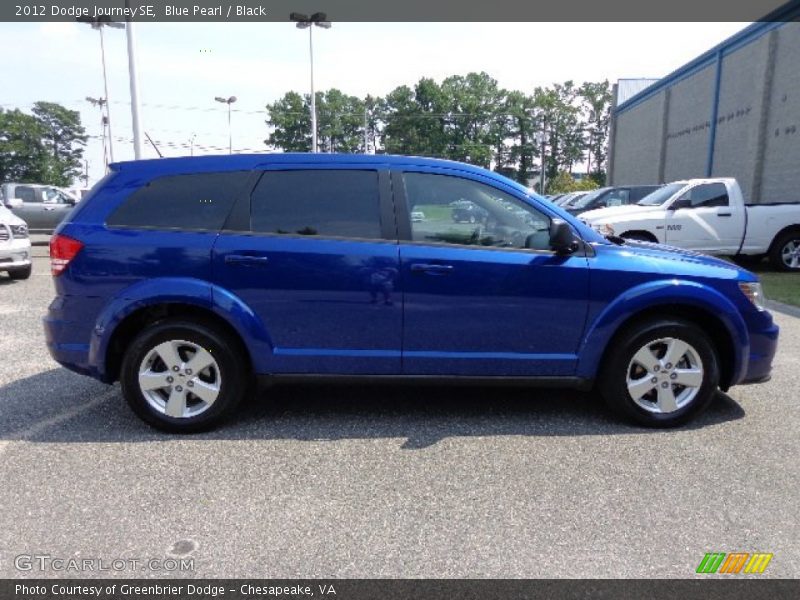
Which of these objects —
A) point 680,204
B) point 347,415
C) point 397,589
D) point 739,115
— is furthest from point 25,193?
point 739,115

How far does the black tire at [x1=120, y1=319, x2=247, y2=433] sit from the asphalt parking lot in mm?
121

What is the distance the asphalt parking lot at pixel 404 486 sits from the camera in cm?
252

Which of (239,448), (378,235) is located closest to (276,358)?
(239,448)

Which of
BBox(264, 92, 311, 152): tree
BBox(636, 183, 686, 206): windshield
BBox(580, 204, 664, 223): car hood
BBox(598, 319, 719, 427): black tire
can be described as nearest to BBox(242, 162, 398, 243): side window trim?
BBox(598, 319, 719, 427): black tire

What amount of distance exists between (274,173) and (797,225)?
11.5 meters

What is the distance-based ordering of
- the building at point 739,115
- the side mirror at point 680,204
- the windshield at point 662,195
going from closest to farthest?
the side mirror at point 680,204, the windshield at point 662,195, the building at point 739,115

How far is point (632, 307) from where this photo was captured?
3.69 meters

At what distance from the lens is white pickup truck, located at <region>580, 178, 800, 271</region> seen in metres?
10.8

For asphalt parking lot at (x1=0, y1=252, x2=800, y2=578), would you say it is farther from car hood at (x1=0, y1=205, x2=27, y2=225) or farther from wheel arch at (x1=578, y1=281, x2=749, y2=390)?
car hood at (x1=0, y1=205, x2=27, y2=225)

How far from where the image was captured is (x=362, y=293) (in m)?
3.65

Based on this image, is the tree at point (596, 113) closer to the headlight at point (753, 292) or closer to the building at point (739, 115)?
the building at point (739, 115)

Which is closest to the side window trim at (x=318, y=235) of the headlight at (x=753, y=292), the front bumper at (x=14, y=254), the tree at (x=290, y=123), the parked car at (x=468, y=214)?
the parked car at (x=468, y=214)

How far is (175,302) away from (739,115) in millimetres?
22064

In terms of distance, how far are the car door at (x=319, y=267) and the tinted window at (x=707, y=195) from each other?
9.46 metres
